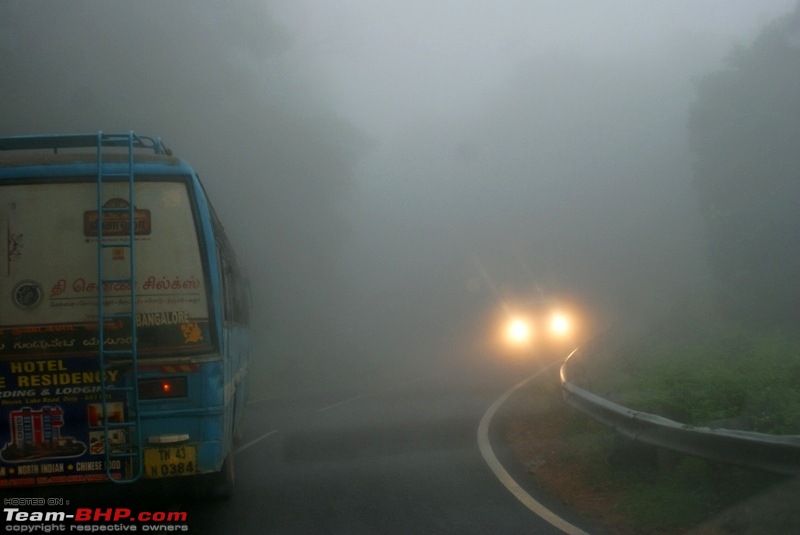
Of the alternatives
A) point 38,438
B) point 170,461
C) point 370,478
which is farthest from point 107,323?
point 370,478

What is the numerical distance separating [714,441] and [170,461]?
14.6 feet

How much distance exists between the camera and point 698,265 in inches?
1938

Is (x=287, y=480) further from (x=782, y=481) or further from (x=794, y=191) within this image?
(x=794, y=191)

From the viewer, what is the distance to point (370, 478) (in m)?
9.27

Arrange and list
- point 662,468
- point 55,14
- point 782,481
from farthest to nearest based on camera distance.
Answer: point 55,14, point 662,468, point 782,481

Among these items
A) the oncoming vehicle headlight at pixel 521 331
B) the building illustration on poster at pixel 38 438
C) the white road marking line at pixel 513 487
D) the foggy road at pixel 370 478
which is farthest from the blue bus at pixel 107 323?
the oncoming vehicle headlight at pixel 521 331

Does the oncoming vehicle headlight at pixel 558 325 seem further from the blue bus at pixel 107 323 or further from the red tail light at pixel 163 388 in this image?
the red tail light at pixel 163 388

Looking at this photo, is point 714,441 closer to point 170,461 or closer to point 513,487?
point 513,487

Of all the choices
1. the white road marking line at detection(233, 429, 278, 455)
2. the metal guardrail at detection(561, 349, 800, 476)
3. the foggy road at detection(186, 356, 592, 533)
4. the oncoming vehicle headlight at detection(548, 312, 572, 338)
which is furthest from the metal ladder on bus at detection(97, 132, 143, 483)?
the oncoming vehicle headlight at detection(548, 312, 572, 338)

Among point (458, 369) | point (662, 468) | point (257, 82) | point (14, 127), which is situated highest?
point (257, 82)

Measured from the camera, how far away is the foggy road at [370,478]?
736 centimetres

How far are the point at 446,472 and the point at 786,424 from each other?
3631 mm

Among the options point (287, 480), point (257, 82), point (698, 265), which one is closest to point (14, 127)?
point (257, 82)

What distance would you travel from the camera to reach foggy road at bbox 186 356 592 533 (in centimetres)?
736
